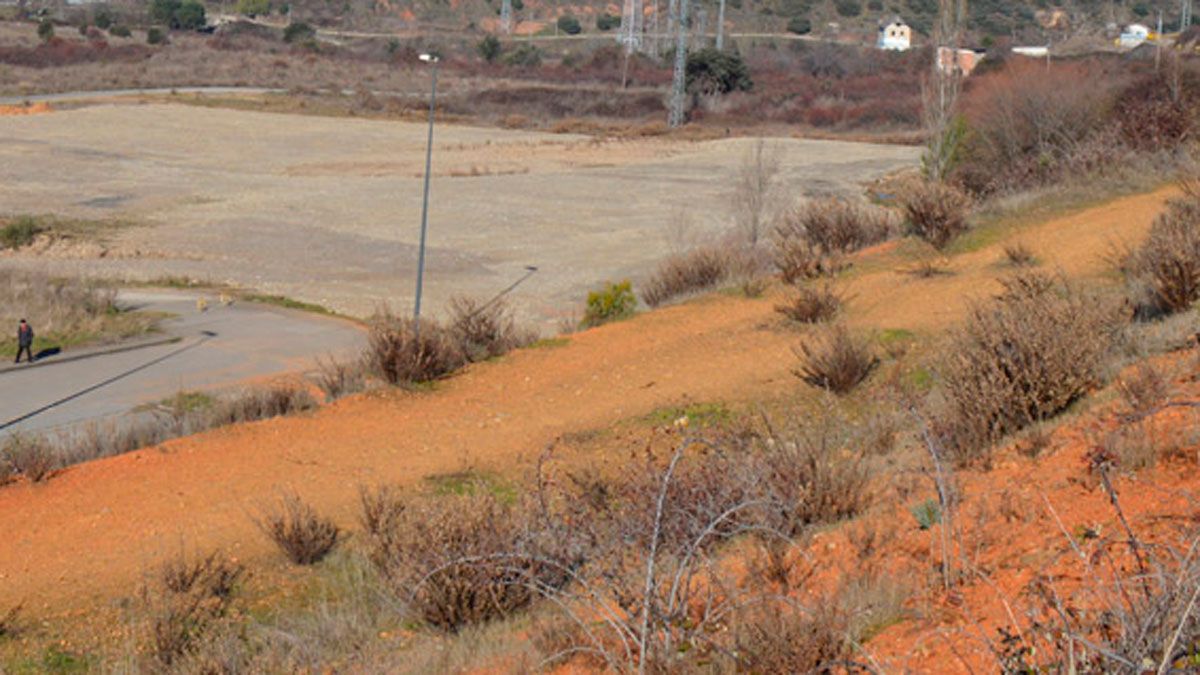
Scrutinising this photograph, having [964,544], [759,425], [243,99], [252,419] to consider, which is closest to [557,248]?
[252,419]

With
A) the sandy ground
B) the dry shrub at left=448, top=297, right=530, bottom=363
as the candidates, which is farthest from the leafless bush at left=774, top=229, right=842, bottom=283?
the dry shrub at left=448, top=297, right=530, bottom=363

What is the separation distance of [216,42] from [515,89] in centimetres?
3853

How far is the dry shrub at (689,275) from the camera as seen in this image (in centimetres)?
2369

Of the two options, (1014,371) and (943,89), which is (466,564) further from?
(943,89)

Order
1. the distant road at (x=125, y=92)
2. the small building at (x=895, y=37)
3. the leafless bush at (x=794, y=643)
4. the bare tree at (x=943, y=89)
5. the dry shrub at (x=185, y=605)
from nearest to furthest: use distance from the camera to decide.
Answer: the leafless bush at (x=794, y=643)
the dry shrub at (x=185, y=605)
the bare tree at (x=943, y=89)
the distant road at (x=125, y=92)
the small building at (x=895, y=37)

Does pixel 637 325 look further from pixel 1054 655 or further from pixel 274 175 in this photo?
pixel 274 175

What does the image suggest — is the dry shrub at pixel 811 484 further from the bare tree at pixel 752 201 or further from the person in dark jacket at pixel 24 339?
the bare tree at pixel 752 201

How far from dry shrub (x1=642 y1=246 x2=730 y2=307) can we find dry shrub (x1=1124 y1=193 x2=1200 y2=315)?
8.75 metres

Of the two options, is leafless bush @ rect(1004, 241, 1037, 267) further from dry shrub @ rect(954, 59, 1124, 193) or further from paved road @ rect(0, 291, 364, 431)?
paved road @ rect(0, 291, 364, 431)

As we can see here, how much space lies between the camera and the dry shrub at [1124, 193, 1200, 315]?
14.4 m

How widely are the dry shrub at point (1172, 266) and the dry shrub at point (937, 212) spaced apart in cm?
618

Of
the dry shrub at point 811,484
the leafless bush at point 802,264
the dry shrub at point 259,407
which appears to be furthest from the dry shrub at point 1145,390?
the leafless bush at point 802,264

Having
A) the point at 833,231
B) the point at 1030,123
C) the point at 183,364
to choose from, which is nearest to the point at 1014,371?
the point at 833,231

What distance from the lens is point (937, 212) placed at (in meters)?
22.4
